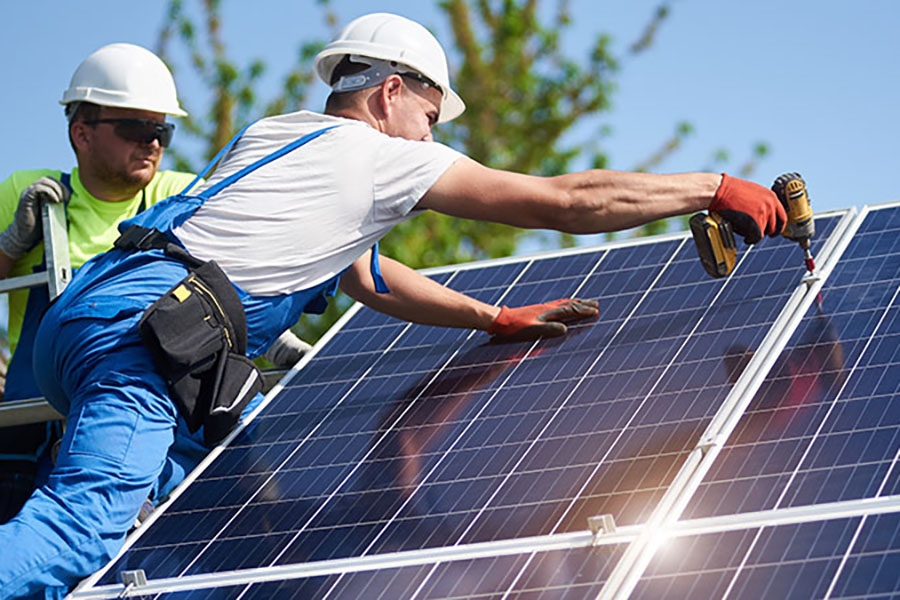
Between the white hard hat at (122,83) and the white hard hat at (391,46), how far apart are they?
1.23m

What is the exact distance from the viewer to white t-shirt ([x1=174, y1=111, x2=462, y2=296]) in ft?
19.3

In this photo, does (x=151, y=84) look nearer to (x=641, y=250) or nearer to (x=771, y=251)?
(x=641, y=250)

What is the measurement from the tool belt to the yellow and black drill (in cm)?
187

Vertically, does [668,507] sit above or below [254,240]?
below

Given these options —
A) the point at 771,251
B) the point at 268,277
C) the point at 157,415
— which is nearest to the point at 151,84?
the point at 268,277

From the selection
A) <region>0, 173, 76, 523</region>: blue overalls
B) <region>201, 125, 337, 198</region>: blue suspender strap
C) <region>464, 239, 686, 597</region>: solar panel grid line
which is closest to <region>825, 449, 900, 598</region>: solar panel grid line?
Result: <region>464, 239, 686, 597</region>: solar panel grid line

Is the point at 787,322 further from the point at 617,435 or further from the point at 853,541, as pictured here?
the point at 853,541

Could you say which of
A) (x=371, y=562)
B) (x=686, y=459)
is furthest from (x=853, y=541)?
(x=371, y=562)

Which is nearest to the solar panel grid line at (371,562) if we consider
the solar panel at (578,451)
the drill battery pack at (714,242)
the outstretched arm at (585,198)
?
the solar panel at (578,451)

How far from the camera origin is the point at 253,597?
486 cm

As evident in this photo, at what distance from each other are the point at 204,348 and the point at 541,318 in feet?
5.54

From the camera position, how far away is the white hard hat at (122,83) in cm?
749

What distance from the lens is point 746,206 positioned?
5.96m

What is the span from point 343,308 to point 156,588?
14.1 metres
